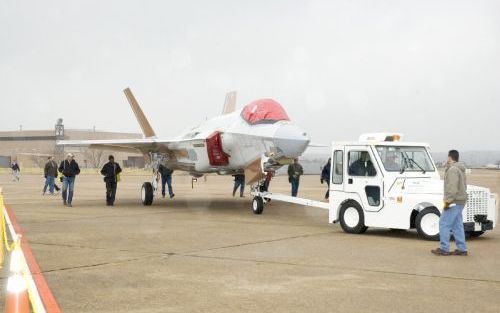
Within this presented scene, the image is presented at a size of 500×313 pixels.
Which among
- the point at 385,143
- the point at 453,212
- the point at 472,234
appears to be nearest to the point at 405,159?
the point at 385,143

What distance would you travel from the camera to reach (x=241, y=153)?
57.4 feet

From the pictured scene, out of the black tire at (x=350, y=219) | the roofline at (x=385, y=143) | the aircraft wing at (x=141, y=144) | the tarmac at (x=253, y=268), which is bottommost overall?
the tarmac at (x=253, y=268)

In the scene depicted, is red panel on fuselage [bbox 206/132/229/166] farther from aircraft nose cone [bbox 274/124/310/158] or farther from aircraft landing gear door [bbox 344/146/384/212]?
aircraft landing gear door [bbox 344/146/384/212]

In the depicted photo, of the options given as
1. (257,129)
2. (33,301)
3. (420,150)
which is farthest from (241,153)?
(33,301)

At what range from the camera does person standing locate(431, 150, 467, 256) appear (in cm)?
970

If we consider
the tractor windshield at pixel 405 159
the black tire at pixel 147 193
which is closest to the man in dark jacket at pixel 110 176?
the black tire at pixel 147 193

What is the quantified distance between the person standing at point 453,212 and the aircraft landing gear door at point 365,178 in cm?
229

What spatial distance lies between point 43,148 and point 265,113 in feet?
369

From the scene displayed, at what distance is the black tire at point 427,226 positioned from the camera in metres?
11.4

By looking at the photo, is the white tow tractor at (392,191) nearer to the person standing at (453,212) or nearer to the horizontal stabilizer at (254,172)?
the person standing at (453,212)

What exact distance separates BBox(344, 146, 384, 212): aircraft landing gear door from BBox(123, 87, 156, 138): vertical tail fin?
12.4m

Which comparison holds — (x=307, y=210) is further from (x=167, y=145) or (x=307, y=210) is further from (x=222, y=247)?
(x=222, y=247)

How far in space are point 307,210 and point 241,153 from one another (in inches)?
131

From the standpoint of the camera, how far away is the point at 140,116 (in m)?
24.1
